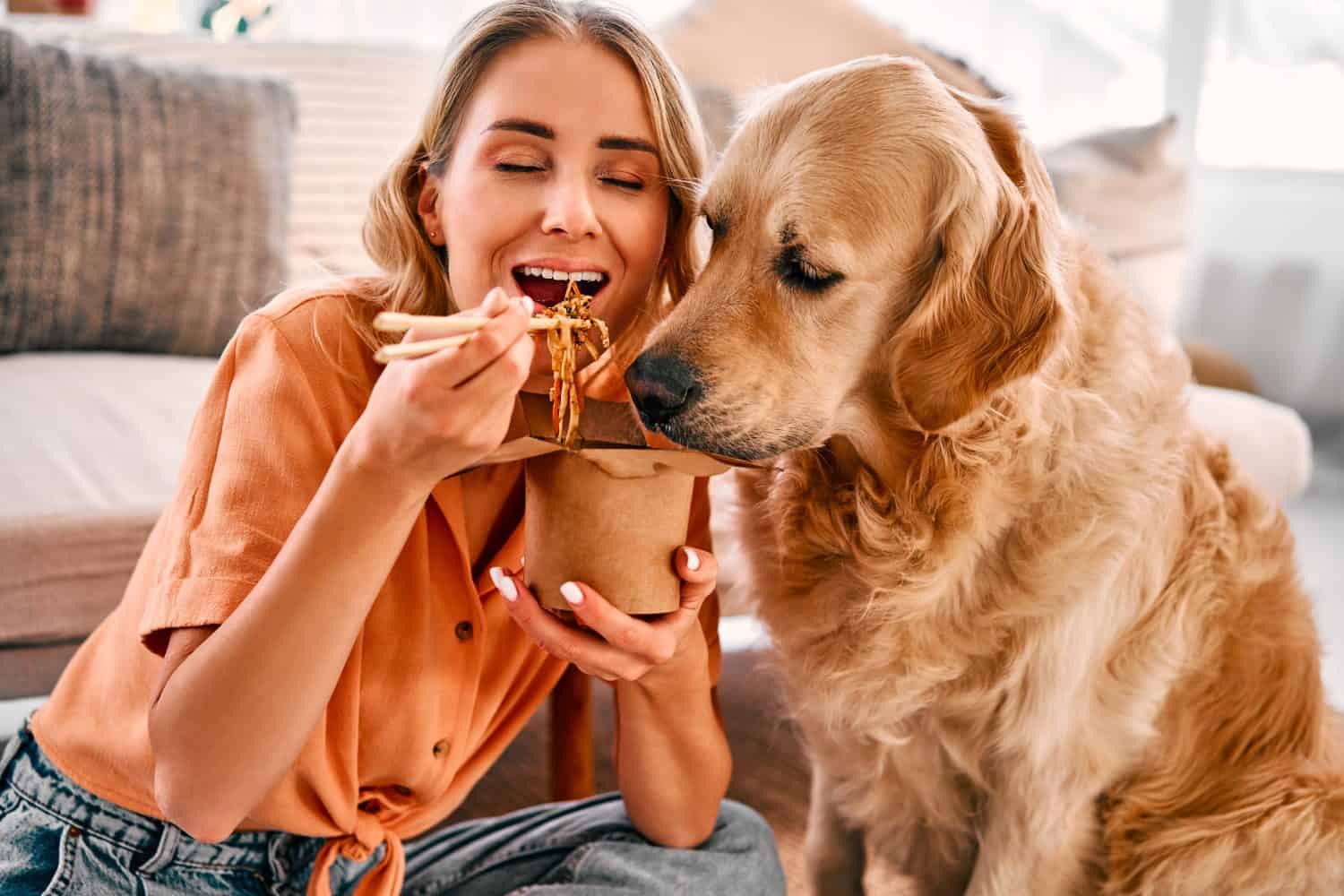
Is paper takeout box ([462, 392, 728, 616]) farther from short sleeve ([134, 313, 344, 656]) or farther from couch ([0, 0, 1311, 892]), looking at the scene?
couch ([0, 0, 1311, 892])

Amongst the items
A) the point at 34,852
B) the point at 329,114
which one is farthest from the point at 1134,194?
the point at 34,852

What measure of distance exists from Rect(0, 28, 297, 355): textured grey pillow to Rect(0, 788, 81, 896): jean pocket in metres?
1.27

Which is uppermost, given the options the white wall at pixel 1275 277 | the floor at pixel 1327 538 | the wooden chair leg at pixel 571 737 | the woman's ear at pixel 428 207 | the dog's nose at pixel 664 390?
the woman's ear at pixel 428 207

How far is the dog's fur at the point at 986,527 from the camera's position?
1.08 meters

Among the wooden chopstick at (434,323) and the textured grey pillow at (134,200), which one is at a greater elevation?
the wooden chopstick at (434,323)

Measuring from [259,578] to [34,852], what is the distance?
1.28 feet

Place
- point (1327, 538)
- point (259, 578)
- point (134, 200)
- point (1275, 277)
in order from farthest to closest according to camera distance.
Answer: point (1275, 277) → point (1327, 538) → point (134, 200) → point (259, 578)

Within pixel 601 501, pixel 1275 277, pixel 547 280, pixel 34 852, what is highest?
pixel 547 280

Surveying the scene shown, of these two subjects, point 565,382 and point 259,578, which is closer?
point 565,382

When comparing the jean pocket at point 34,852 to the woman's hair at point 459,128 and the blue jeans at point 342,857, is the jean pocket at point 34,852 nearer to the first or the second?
the blue jeans at point 342,857

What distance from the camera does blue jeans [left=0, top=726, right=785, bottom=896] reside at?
44.5 inches

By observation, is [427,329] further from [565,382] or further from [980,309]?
[980,309]

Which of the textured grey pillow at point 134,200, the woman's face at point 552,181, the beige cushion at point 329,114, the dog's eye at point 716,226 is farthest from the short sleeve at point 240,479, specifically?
the beige cushion at point 329,114

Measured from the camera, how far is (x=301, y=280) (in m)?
2.27
